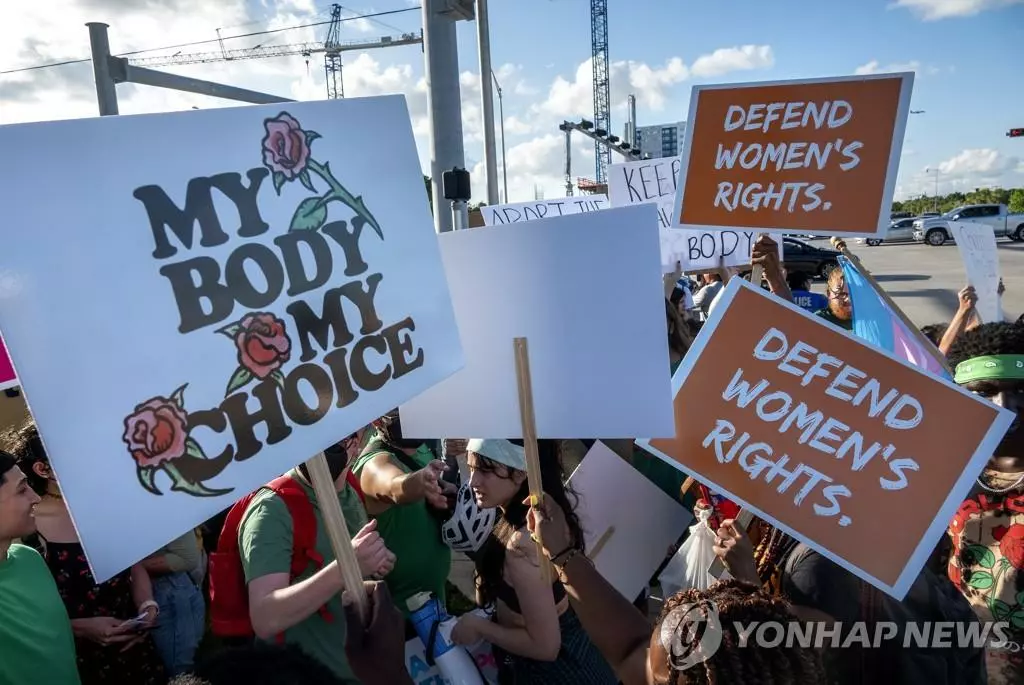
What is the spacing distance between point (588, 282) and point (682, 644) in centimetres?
94

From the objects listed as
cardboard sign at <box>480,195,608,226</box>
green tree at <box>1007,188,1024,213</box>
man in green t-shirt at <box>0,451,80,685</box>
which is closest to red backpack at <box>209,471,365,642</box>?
man in green t-shirt at <box>0,451,80,685</box>

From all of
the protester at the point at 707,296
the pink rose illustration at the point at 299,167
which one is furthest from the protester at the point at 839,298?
the pink rose illustration at the point at 299,167

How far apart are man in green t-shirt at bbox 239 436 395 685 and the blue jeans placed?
114 centimetres

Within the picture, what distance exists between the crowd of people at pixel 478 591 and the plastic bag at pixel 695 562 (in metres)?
0.18

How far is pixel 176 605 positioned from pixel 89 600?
39 cm

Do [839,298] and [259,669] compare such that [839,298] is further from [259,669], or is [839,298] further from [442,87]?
[259,669]

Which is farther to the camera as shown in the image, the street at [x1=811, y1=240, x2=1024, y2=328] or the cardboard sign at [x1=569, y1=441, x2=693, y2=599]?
the street at [x1=811, y1=240, x2=1024, y2=328]

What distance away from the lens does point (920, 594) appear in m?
1.79

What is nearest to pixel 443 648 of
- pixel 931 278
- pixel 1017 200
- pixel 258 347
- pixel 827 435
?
pixel 258 347

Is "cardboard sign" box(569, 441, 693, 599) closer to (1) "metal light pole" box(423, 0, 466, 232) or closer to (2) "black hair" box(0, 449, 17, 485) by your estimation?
(2) "black hair" box(0, 449, 17, 485)

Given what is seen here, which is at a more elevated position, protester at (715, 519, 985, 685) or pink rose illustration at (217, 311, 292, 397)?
pink rose illustration at (217, 311, 292, 397)

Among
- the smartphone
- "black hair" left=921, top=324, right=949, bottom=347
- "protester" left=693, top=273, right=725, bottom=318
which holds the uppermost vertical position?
"black hair" left=921, top=324, right=949, bottom=347

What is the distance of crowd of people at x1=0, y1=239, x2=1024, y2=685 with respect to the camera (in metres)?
1.45

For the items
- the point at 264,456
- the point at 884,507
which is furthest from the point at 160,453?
the point at 884,507
